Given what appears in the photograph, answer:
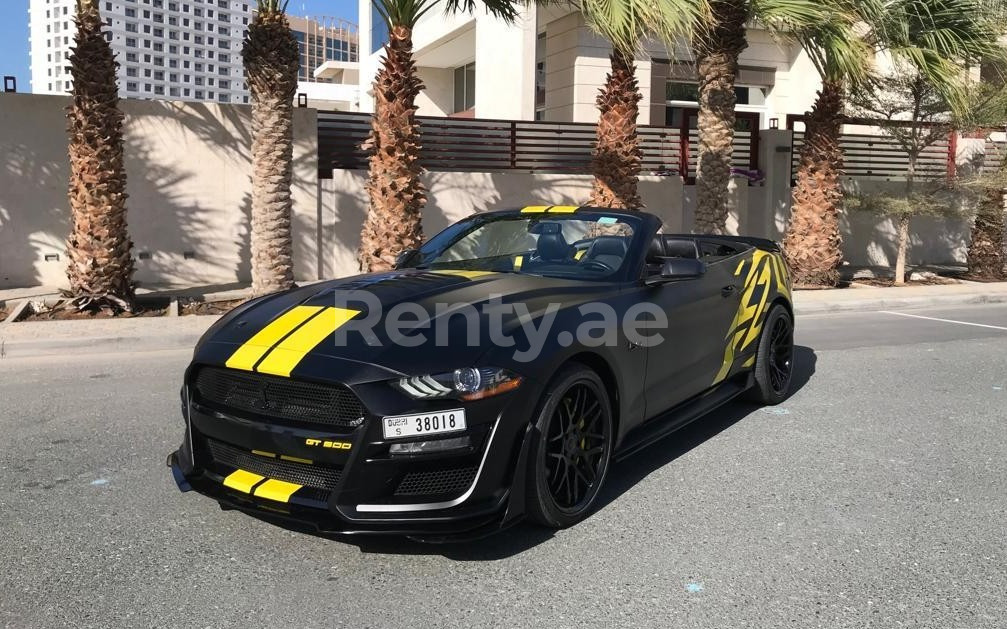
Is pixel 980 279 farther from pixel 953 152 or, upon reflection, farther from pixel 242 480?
pixel 242 480

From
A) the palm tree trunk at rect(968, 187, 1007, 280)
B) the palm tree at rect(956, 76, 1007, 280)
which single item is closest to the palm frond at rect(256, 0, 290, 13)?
the palm tree at rect(956, 76, 1007, 280)

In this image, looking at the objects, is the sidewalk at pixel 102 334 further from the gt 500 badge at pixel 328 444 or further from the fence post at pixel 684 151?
the gt 500 badge at pixel 328 444

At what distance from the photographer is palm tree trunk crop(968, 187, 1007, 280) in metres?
16.2

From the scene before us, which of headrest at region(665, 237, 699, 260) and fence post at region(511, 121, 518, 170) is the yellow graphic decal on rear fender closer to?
headrest at region(665, 237, 699, 260)

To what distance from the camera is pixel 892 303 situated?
43.3ft

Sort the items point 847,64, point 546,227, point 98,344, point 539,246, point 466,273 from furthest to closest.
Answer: point 847,64, point 98,344, point 546,227, point 539,246, point 466,273

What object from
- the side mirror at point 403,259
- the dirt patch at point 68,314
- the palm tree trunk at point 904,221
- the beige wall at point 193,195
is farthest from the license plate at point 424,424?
the palm tree trunk at point 904,221

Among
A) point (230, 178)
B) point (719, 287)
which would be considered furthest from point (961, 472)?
point (230, 178)

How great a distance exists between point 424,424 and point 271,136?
27.6 ft

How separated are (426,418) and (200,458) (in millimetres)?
1150

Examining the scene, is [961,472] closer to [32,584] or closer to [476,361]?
[476,361]

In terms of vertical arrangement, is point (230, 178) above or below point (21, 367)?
above

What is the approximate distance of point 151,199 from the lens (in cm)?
1316

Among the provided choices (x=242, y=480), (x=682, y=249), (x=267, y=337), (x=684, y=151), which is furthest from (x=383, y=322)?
(x=684, y=151)
